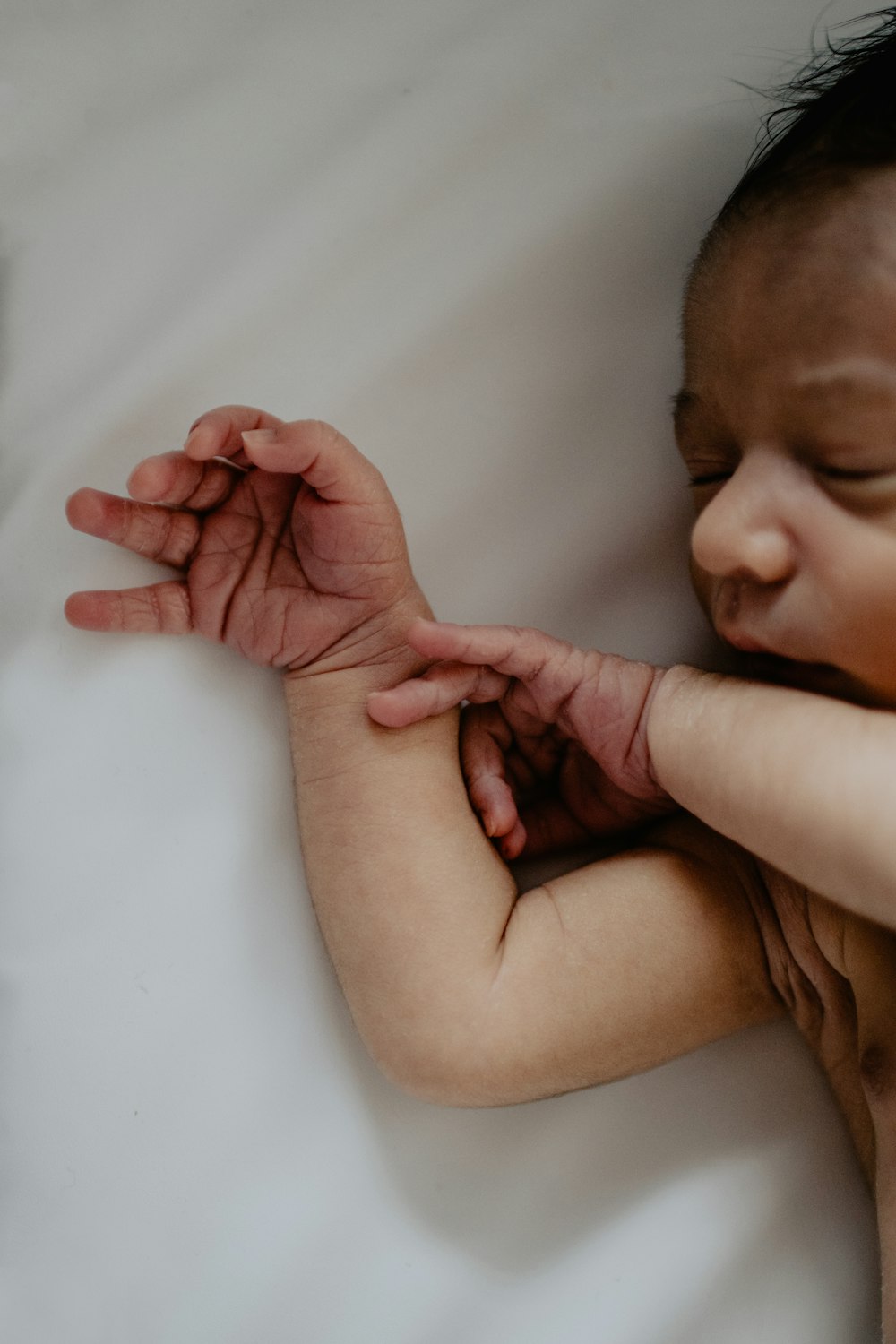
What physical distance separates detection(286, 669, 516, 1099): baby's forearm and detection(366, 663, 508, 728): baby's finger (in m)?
0.03

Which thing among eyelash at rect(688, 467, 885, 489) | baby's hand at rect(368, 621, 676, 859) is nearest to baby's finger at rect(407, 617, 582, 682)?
baby's hand at rect(368, 621, 676, 859)

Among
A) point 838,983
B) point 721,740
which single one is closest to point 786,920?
point 838,983

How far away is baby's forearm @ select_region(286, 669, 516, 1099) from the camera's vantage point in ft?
2.73

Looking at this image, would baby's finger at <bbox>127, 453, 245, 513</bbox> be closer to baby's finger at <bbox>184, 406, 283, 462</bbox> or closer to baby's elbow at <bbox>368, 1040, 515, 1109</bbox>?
baby's finger at <bbox>184, 406, 283, 462</bbox>

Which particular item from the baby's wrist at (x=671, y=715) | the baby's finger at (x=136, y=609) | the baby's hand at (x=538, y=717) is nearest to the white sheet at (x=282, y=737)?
the baby's finger at (x=136, y=609)

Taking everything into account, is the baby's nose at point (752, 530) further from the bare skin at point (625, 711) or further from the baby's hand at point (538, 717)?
the baby's hand at point (538, 717)

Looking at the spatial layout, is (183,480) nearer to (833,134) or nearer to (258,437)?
(258,437)

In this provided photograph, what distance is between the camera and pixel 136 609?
88 centimetres

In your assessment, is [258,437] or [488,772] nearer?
[258,437]

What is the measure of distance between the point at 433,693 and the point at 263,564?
0.17m

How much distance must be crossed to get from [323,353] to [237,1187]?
67 cm

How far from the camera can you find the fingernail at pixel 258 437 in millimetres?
806

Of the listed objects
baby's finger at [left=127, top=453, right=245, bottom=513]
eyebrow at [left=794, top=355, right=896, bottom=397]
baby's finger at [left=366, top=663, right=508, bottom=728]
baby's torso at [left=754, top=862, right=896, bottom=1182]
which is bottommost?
baby's torso at [left=754, top=862, right=896, bottom=1182]

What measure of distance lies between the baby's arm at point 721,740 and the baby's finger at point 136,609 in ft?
0.58
